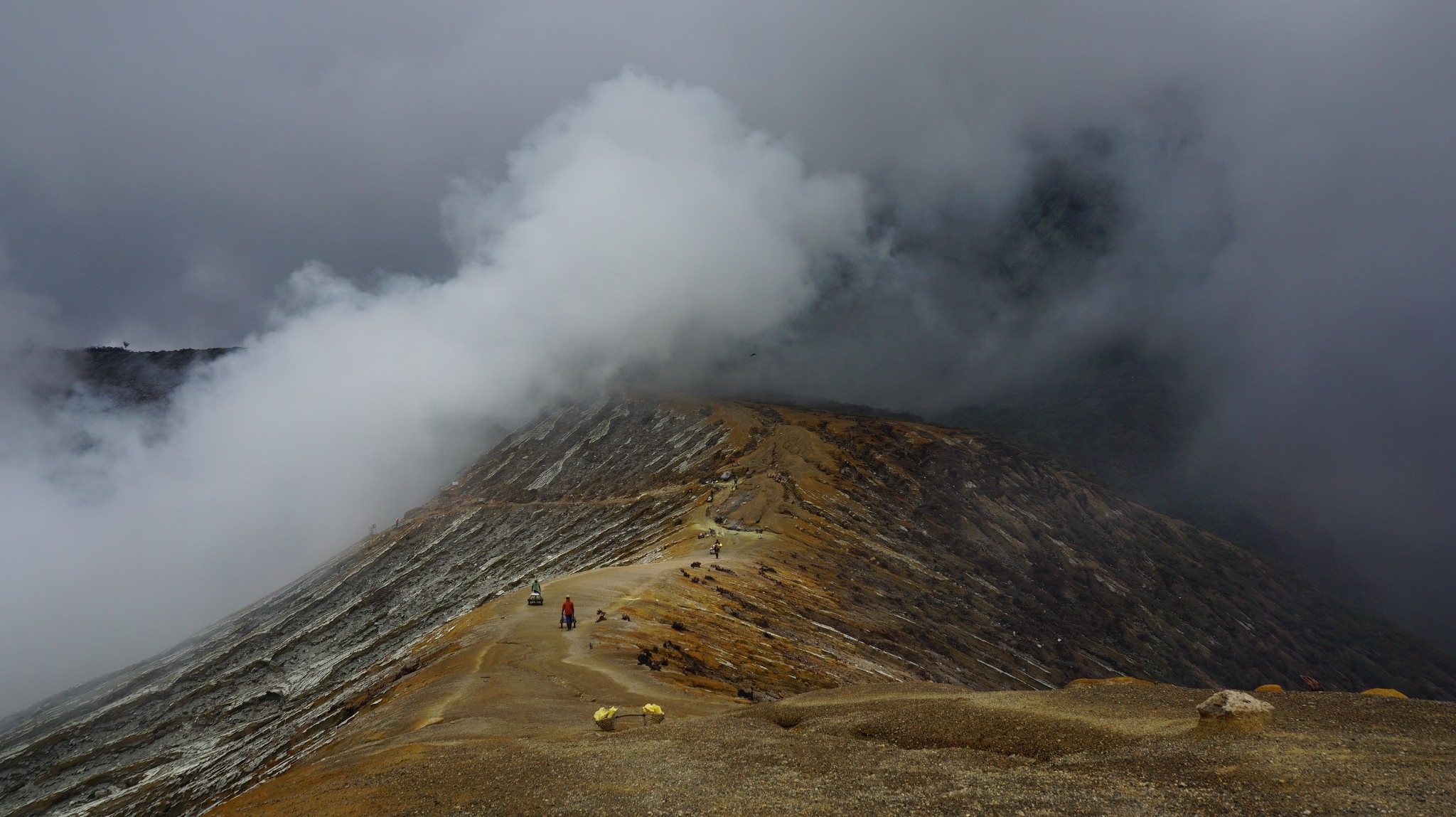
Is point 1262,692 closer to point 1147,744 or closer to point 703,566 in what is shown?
point 1147,744

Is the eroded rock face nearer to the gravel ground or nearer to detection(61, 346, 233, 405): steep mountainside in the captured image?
the gravel ground

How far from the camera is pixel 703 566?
54062 millimetres

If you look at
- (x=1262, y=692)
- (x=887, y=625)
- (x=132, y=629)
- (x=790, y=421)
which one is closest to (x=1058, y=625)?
(x=887, y=625)

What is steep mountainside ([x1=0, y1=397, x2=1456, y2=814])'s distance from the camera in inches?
1706

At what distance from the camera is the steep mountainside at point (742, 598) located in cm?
4334

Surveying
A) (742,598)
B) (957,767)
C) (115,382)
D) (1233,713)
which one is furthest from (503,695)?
(115,382)

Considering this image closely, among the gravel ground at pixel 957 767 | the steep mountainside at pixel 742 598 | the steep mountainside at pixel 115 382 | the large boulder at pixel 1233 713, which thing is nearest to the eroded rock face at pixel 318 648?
the steep mountainside at pixel 742 598

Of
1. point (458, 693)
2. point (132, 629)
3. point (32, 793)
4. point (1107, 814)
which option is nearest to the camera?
point (1107, 814)

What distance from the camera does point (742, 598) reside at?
157 feet

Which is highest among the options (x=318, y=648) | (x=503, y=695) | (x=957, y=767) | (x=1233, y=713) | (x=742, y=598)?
(x=503, y=695)

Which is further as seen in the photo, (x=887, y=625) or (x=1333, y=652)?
(x=1333, y=652)

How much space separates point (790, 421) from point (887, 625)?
70143 mm

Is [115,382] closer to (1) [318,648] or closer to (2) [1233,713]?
(1) [318,648]

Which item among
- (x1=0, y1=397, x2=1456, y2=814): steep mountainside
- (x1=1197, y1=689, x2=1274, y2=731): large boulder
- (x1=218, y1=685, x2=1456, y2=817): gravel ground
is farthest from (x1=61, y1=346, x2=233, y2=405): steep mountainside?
(x1=1197, y1=689, x2=1274, y2=731): large boulder
